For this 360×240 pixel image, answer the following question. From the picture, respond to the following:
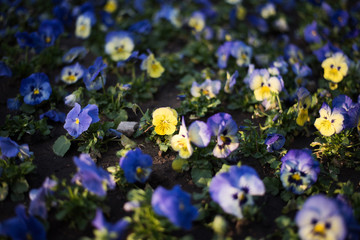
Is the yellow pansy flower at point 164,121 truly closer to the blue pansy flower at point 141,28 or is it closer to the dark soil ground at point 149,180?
the dark soil ground at point 149,180

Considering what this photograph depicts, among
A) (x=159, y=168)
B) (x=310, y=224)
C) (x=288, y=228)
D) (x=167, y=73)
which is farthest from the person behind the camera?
(x=167, y=73)

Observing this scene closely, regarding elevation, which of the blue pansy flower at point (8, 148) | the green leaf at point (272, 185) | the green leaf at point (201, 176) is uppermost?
the blue pansy flower at point (8, 148)

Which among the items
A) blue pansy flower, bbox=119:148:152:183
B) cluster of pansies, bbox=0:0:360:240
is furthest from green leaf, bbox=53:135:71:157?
blue pansy flower, bbox=119:148:152:183

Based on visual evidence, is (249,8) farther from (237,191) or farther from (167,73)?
(237,191)

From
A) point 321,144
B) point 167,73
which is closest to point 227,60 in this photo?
point 167,73

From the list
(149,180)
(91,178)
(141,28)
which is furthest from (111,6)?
(91,178)

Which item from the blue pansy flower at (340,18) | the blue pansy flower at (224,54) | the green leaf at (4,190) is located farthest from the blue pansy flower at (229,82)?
the blue pansy flower at (340,18)
